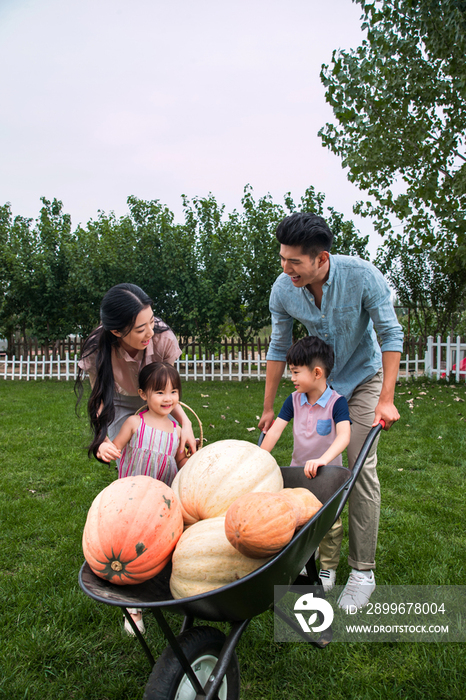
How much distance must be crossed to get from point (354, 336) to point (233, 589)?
1.63 m

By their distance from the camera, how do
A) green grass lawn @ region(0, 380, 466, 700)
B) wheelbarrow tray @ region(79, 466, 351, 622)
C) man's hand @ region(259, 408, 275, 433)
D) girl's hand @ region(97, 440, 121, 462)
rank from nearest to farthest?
wheelbarrow tray @ region(79, 466, 351, 622)
green grass lawn @ region(0, 380, 466, 700)
girl's hand @ region(97, 440, 121, 462)
man's hand @ region(259, 408, 275, 433)

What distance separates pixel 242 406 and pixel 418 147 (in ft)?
23.2

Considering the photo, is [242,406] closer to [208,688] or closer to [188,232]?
[208,688]

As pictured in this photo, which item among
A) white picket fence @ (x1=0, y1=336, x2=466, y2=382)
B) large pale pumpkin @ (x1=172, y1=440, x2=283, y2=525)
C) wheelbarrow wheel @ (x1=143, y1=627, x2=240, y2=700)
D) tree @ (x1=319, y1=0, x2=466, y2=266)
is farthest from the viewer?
white picket fence @ (x1=0, y1=336, x2=466, y2=382)

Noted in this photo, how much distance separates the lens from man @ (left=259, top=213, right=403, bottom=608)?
216 cm

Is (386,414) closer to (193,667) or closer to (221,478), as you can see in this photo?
(221,478)

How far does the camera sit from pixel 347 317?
7.93 ft

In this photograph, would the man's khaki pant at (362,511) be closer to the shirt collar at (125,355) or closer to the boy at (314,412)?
the boy at (314,412)

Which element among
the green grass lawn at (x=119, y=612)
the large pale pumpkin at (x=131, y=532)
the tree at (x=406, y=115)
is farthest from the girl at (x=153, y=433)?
the tree at (x=406, y=115)

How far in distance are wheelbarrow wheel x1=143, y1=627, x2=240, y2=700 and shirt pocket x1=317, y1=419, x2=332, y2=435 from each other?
1105 mm

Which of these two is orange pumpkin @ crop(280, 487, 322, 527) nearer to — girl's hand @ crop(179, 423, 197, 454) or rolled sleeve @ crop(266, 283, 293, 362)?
girl's hand @ crop(179, 423, 197, 454)

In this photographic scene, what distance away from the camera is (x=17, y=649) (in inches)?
79.6

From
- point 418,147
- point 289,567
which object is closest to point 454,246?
point 418,147

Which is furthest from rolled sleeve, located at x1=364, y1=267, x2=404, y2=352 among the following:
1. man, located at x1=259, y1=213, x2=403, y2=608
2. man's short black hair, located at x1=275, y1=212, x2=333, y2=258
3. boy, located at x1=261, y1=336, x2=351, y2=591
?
man's short black hair, located at x1=275, y1=212, x2=333, y2=258
